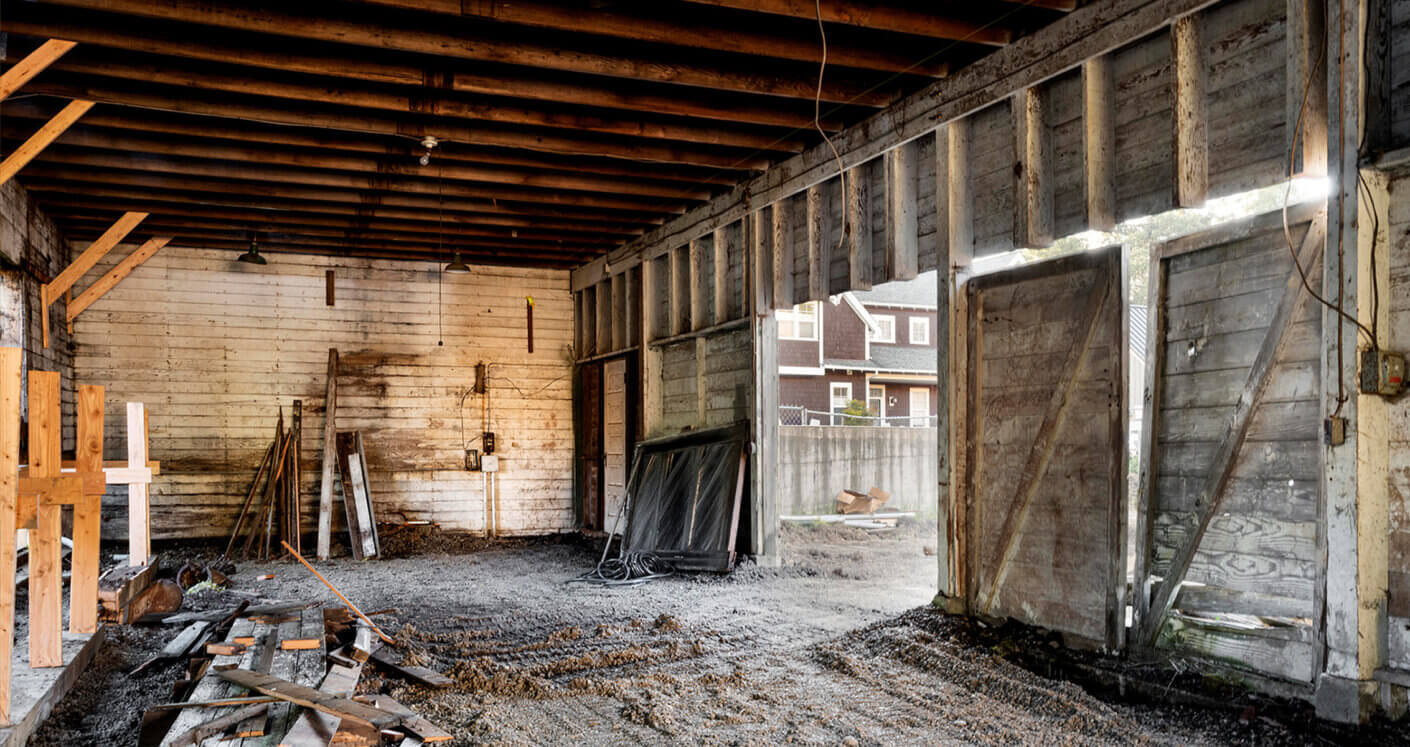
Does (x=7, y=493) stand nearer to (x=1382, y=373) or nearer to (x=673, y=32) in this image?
(x=673, y=32)

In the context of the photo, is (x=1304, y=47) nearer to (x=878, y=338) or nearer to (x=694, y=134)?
(x=694, y=134)

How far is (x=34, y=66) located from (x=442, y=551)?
623 cm

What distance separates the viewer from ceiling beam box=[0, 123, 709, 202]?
6.79m

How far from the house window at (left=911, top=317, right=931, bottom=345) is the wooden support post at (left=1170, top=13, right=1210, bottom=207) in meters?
21.9

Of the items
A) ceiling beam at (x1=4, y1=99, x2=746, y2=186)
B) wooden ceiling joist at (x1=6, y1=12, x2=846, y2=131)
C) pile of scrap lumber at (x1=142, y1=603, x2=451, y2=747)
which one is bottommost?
pile of scrap lumber at (x1=142, y1=603, x2=451, y2=747)

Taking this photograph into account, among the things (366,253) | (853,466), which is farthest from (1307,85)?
(853,466)

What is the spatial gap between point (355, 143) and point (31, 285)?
145 inches

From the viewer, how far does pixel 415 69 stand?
5.67 metres

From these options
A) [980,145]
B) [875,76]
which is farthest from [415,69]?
[980,145]

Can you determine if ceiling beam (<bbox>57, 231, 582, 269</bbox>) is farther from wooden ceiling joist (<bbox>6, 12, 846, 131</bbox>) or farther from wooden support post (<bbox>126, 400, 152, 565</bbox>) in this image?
wooden ceiling joist (<bbox>6, 12, 846, 131</bbox>)

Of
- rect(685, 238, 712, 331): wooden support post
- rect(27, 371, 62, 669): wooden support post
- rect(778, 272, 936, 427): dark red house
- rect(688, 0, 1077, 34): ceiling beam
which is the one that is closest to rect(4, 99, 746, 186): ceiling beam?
rect(685, 238, 712, 331): wooden support post

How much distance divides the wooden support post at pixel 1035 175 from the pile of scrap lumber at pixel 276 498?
7.92 m

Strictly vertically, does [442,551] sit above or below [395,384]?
below

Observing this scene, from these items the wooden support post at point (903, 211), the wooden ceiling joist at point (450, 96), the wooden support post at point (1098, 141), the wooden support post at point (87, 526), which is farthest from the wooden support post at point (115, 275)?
the wooden support post at point (1098, 141)
